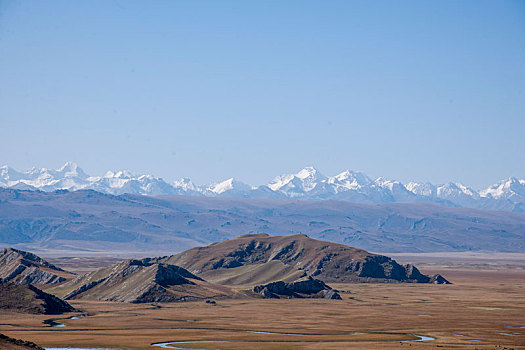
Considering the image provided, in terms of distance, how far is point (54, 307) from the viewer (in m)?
170

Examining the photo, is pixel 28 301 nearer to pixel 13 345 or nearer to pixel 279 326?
pixel 279 326

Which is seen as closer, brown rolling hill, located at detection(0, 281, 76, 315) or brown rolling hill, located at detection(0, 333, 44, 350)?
brown rolling hill, located at detection(0, 333, 44, 350)

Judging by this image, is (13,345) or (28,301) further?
(28,301)

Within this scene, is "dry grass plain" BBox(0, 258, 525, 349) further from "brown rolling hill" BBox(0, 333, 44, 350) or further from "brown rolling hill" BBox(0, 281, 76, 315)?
"brown rolling hill" BBox(0, 333, 44, 350)

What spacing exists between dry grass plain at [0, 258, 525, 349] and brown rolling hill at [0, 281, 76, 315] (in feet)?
16.0

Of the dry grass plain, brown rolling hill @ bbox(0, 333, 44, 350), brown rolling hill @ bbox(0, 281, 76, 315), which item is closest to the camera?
brown rolling hill @ bbox(0, 333, 44, 350)

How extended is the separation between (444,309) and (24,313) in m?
94.5

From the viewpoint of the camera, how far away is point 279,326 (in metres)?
151

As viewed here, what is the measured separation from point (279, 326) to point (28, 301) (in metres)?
54.3

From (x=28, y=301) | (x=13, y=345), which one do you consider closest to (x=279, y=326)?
(x=28, y=301)

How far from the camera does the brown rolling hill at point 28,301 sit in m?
165

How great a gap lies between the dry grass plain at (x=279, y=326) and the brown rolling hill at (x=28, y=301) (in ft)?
16.0

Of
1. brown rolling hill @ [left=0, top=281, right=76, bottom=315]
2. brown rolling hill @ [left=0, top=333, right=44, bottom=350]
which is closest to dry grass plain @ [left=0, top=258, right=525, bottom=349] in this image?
brown rolling hill @ [left=0, top=281, right=76, bottom=315]

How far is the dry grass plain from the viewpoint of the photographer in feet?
409
